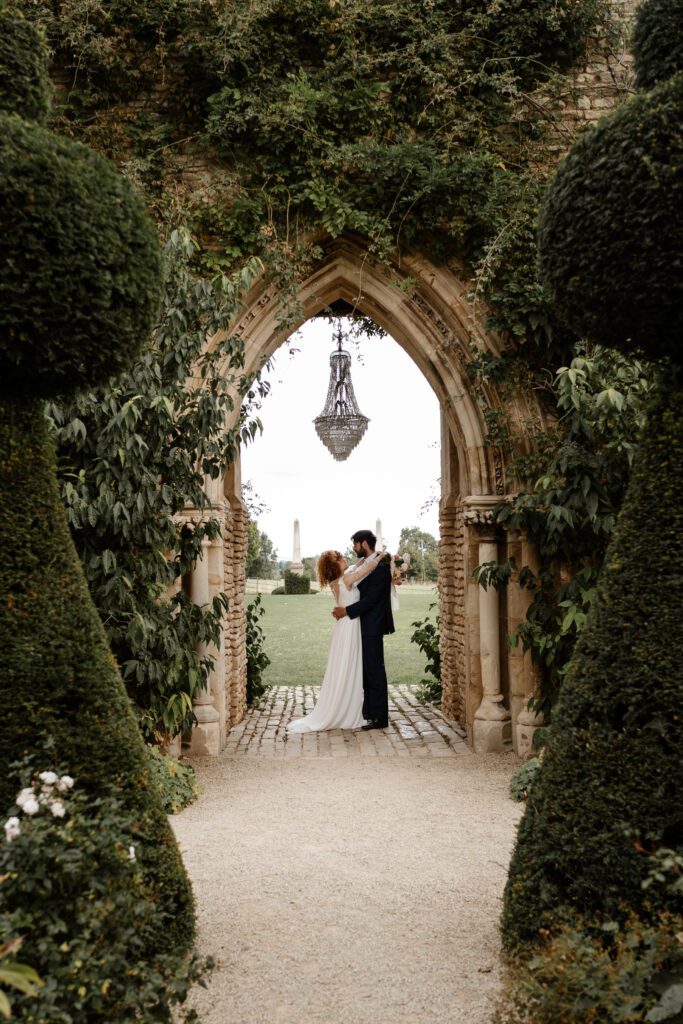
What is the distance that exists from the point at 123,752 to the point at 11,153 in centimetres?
205

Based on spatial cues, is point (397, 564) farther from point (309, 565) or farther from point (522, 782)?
point (309, 565)

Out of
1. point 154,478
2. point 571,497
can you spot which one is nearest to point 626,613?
point 571,497

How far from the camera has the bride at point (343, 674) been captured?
318 inches

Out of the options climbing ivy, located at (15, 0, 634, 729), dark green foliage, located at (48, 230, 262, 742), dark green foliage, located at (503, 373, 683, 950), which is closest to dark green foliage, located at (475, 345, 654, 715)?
climbing ivy, located at (15, 0, 634, 729)

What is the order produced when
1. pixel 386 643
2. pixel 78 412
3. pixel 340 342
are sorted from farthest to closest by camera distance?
pixel 386 643 → pixel 340 342 → pixel 78 412

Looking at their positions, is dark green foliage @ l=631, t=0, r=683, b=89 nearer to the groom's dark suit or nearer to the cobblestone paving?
the cobblestone paving

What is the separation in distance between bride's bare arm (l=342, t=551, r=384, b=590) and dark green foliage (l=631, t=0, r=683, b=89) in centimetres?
564

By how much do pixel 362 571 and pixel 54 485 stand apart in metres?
5.66

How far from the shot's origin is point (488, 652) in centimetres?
702

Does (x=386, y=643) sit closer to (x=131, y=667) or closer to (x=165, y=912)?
(x=131, y=667)

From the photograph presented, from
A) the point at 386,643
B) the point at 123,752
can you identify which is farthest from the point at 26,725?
the point at 386,643

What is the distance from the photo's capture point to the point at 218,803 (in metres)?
5.38

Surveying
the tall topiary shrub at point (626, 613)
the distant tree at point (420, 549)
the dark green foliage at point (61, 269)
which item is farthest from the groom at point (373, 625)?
the distant tree at point (420, 549)

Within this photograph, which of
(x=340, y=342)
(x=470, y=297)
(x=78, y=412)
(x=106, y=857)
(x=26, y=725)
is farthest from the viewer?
(x=340, y=342)
